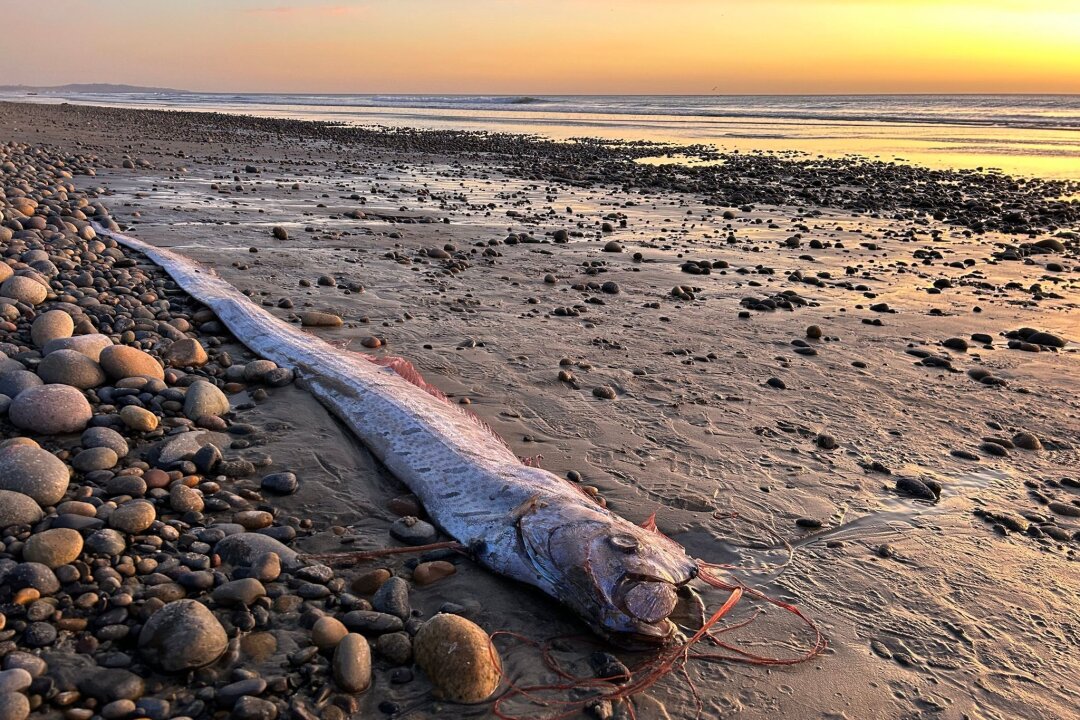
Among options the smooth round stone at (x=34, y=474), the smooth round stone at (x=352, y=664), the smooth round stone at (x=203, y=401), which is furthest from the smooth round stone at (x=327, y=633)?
the smooth round stone at (x=203, y=401)

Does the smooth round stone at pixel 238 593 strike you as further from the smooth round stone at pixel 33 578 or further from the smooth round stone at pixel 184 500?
the smooth round stone at pixel 184 500

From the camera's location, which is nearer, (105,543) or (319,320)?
(105,543)

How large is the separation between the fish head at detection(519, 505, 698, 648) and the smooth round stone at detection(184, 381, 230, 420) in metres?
2.61

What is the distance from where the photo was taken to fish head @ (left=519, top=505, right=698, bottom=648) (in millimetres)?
3031

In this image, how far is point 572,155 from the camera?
27.2m

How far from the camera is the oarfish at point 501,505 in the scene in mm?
3076

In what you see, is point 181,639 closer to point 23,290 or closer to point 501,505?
point 501,505

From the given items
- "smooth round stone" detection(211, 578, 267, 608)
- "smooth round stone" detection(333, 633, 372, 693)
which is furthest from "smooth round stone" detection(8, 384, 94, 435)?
"smooth round stone" detection(333, 633, 372, 693)

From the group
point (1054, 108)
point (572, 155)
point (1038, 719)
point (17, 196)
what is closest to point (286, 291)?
point (17, 196)

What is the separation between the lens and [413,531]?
148 inches

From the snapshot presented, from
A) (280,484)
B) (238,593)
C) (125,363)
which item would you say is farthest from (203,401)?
(238,593)

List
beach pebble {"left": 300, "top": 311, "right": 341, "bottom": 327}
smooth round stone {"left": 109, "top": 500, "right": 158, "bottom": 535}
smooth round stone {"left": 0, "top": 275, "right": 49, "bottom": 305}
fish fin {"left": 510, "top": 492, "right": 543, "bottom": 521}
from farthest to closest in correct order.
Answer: beach pebble {"left": 300, "top": 311, "right": 341, "bottom": 327} < smooth round stone {"left": 0, "top": 275, "right": 49, "bottom": 305} < fish fin {"left": 510, "top": 492, "right": 543, "bottom": 521} < smooth round stone {"left": 109, "top": 500, "right": 158, "bottom": 535}

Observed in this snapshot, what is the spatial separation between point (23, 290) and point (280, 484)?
13.1 ft

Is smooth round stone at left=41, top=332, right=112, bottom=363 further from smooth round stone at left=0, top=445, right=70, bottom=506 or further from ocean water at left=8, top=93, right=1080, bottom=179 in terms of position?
ocean water at left=8, top=93, right=1080, bottom=179
